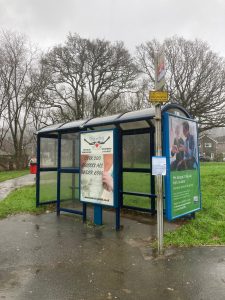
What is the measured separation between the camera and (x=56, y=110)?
32.2 m

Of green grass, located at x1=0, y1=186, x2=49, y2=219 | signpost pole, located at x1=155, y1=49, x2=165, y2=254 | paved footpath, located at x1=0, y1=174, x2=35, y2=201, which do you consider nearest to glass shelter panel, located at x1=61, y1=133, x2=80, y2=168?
green grass, located at x1=0, y1=186, x2=49, y2=219

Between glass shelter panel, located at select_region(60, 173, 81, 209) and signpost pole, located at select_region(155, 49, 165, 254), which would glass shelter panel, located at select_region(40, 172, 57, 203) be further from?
signpost pole, located at select_region(155, 49, 165, 254)

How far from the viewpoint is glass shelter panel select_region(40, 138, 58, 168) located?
9.01 m

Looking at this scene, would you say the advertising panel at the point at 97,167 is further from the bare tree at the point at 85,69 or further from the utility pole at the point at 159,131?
the bare tree at the point at 85,69

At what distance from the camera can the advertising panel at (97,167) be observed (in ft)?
20.7

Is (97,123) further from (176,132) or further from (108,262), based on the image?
(108,262)

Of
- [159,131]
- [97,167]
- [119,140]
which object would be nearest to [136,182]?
[119,140]

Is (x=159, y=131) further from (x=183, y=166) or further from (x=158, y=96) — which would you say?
(x=183, y=166)

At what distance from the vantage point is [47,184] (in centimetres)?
907

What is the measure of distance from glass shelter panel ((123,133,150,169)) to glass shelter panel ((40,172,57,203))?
2.40m

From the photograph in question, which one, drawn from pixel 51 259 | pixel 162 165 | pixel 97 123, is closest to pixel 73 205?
pixel 97 123

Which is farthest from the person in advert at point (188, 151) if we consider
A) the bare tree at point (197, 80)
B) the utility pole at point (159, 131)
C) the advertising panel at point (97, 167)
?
the bare tree at point (197, 80)

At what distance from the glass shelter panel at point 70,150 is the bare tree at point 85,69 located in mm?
21626

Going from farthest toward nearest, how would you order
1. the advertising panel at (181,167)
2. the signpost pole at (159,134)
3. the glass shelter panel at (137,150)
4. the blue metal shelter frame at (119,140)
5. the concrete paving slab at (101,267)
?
the glass shelter panel at (137,150) < the blue metal shelter frame at (119,140) < the advertising panel at (181,167) < the signpost pole at (159,134) < the concrete paving slab at (101,267)
